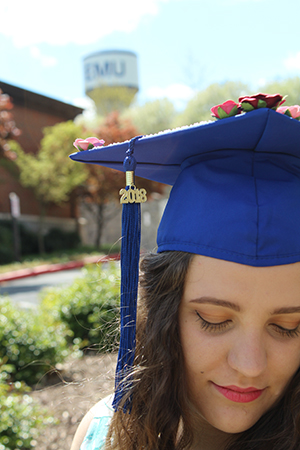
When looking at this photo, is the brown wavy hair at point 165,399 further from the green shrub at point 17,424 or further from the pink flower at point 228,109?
the green shrub at point 17,424

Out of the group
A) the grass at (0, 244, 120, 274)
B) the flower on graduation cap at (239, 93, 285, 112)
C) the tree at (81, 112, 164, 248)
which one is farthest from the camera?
the tree at (81, 112, 164, 248)

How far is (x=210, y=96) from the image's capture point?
24734mm

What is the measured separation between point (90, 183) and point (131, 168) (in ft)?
66.4

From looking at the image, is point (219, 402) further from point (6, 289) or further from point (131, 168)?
point (6, 289)

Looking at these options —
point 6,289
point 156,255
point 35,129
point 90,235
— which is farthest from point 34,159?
point 156,255

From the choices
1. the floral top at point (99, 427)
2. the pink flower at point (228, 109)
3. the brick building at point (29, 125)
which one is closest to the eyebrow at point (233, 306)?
the pink flower at point (228, 109)

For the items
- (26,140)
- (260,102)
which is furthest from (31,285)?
(26,140)

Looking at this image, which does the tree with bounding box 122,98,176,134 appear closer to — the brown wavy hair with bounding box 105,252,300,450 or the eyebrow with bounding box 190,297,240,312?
the brown wavy hair with bounding box 105,252,300,450

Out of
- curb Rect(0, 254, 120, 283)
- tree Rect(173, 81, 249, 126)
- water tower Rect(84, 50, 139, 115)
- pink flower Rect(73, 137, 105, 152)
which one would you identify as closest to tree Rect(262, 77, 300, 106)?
A: tree Rect(173, 81, 249, 126)

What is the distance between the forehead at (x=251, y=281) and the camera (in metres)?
1.11

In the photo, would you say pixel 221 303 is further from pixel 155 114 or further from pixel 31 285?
pixel 155 114

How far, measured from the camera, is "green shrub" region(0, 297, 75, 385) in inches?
155

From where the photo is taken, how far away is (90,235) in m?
25.1

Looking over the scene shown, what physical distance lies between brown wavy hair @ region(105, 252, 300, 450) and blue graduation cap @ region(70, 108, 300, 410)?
0.12 m
